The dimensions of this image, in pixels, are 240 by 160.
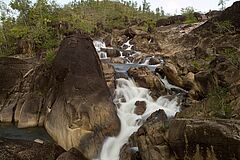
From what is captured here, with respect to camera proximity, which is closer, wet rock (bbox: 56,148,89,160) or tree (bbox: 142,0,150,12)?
wet rock (bbox: 56,148,89,160)

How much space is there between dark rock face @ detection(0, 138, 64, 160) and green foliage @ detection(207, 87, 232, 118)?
23.4 ft

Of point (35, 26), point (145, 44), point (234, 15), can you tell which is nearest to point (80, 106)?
point (234, 15)

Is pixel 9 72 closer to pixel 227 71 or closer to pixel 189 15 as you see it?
pixel 227 71

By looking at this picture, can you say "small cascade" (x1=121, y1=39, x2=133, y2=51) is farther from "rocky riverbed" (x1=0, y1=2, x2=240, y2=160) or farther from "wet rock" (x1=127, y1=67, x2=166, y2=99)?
"wet rock" (x1=127, y1=67, x2=166, y2=99)

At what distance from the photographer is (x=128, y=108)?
17.5 metres

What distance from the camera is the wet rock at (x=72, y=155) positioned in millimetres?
12461

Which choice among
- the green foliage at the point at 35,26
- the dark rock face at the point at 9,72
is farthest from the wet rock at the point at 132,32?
the dark rock face at the point at 9,72

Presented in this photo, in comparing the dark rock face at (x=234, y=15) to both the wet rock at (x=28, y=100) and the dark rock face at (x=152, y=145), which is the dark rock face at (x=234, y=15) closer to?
the wet rock at (x=28, y=100)


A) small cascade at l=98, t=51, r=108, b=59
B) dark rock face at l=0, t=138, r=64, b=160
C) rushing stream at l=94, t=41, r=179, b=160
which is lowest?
dark rock face at l=0, t=138, r=64, b=160

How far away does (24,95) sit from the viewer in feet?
64.1

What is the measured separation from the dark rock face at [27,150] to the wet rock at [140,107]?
5.02m

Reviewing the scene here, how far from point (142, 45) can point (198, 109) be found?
30445 mm

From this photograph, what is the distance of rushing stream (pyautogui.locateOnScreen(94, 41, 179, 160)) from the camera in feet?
45.4

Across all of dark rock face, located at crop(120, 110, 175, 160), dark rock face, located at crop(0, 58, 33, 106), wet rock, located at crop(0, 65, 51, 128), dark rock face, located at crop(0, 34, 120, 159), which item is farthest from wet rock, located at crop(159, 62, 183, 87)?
dark rock face, located at crop(0, 58, 33, 106)
